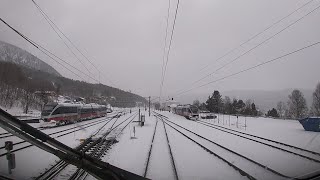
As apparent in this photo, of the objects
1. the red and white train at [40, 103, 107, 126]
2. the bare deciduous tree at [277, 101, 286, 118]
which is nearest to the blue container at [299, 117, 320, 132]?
the red and white train at [40, 103, 107, 126]

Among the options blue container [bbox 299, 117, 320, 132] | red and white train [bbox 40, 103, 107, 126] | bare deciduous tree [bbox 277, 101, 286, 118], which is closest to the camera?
blue container [bbox 299, 117, 320, 132]

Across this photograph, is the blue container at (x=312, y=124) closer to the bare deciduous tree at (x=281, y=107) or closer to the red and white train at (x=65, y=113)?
the red and white train at (x=65, y=113)

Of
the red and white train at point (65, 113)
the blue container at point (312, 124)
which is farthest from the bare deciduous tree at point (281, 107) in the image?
the blue container at point (312, 124)

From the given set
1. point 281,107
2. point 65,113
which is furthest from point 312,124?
point 281,107

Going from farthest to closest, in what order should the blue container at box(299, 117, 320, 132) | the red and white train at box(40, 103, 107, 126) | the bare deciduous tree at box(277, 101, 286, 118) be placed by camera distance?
the bare deciduous tree at box(277, 101, 286, 118) < the red and white train at box(40, 103, 107, 126) < the blue container at box(299, 117, 320, 132)

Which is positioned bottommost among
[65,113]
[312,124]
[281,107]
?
[312,124]

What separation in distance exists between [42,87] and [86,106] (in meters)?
40.2

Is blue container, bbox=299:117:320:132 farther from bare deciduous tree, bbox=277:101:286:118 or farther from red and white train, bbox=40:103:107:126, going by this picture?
bare deciduous tree, bbox=277:101:286:118

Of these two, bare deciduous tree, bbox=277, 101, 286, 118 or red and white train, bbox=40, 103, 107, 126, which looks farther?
bare deciduous tree, bbox=277, 101, 286, 118

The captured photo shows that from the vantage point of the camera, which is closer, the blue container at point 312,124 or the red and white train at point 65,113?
the blue container at point 312,124

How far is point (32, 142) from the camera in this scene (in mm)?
2232

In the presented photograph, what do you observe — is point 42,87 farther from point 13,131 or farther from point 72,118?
point 72,118

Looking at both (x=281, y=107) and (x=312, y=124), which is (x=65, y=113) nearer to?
(x=312, y=124)

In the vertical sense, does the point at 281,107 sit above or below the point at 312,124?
above
